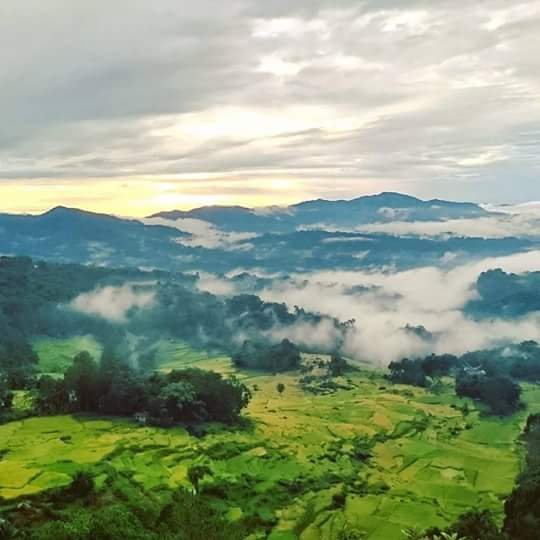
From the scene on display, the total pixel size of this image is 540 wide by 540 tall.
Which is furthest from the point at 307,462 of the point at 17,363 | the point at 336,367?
the point at 17,363

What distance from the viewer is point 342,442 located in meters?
72.1

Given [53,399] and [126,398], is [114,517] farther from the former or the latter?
[53,399]

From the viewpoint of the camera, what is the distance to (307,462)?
62.8 meters

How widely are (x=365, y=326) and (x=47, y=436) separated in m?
139

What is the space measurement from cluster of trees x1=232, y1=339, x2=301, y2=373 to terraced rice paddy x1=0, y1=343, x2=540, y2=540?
1611 inches

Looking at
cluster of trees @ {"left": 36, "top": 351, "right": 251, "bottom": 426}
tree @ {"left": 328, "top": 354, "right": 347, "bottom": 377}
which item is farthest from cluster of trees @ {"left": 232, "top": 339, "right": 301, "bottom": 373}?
cluster of trees @ {"left": 36, "top": 351, "right": 251, "bottom": 426}

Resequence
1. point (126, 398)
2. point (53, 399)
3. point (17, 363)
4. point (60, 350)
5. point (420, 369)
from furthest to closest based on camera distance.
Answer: point (60, 350), point (420, 369), point (17, 363), point (126, 398), point (53, 399)

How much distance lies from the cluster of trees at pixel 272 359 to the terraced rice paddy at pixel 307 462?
134ft

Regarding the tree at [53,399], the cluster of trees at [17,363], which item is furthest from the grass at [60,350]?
the tree at [53,399]

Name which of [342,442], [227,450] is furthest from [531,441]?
Result: [227,450]

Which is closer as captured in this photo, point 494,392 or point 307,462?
point 307,462

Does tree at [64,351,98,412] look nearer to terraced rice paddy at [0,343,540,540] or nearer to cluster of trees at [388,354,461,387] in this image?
terraced rice paddy at [0,343,540,540]

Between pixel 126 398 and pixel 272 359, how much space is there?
62.1 metres

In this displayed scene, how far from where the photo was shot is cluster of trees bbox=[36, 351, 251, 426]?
73.1 metres
